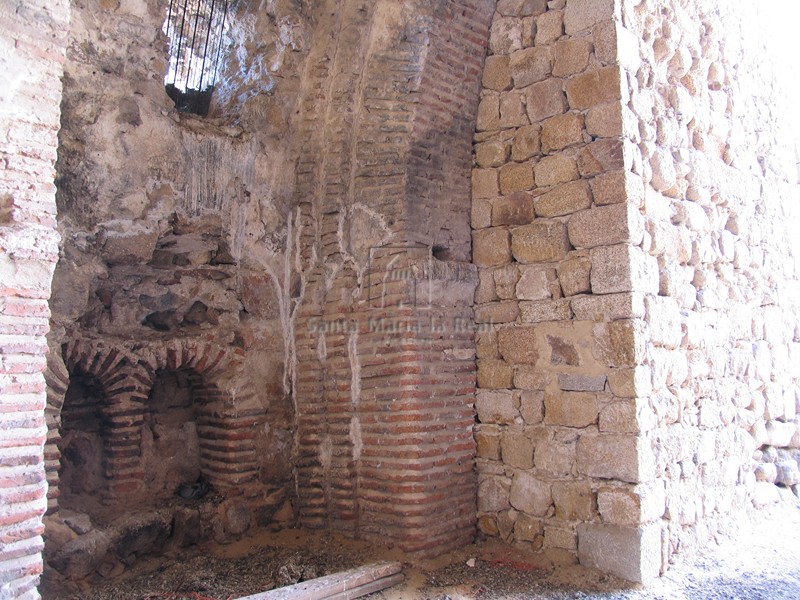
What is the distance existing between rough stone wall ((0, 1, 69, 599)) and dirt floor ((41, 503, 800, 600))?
1.24m

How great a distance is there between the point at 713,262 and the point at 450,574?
2669 mm

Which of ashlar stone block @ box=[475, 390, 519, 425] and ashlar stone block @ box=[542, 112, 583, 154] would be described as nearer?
ashlar stone block @ box=[542, 112, 583, 154]

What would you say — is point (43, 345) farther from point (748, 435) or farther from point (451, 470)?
point (748, 435)

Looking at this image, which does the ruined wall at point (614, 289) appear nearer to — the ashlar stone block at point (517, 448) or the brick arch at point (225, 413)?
the ashlar stone block at point (517, 448)

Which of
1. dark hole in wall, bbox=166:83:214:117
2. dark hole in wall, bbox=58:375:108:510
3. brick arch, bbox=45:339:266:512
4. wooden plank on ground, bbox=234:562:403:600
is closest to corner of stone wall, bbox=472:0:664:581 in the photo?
wooden plank on ground, bbox=234:562:403:600

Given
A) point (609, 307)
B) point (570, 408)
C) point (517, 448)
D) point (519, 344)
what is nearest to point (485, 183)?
point (519, 344)

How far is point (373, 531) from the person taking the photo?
4.13m

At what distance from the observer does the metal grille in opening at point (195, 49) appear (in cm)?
493

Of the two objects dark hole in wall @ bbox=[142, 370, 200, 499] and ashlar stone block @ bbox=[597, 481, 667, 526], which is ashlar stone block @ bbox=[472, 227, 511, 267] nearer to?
ashlar stone block @ bbox=[597, 481, 667, 526]

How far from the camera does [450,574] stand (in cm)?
384

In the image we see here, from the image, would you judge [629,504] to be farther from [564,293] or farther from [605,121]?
[605,121]

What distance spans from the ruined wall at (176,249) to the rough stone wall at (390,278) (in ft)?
0.77

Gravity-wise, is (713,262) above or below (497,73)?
below

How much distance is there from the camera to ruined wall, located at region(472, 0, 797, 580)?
375 cm
